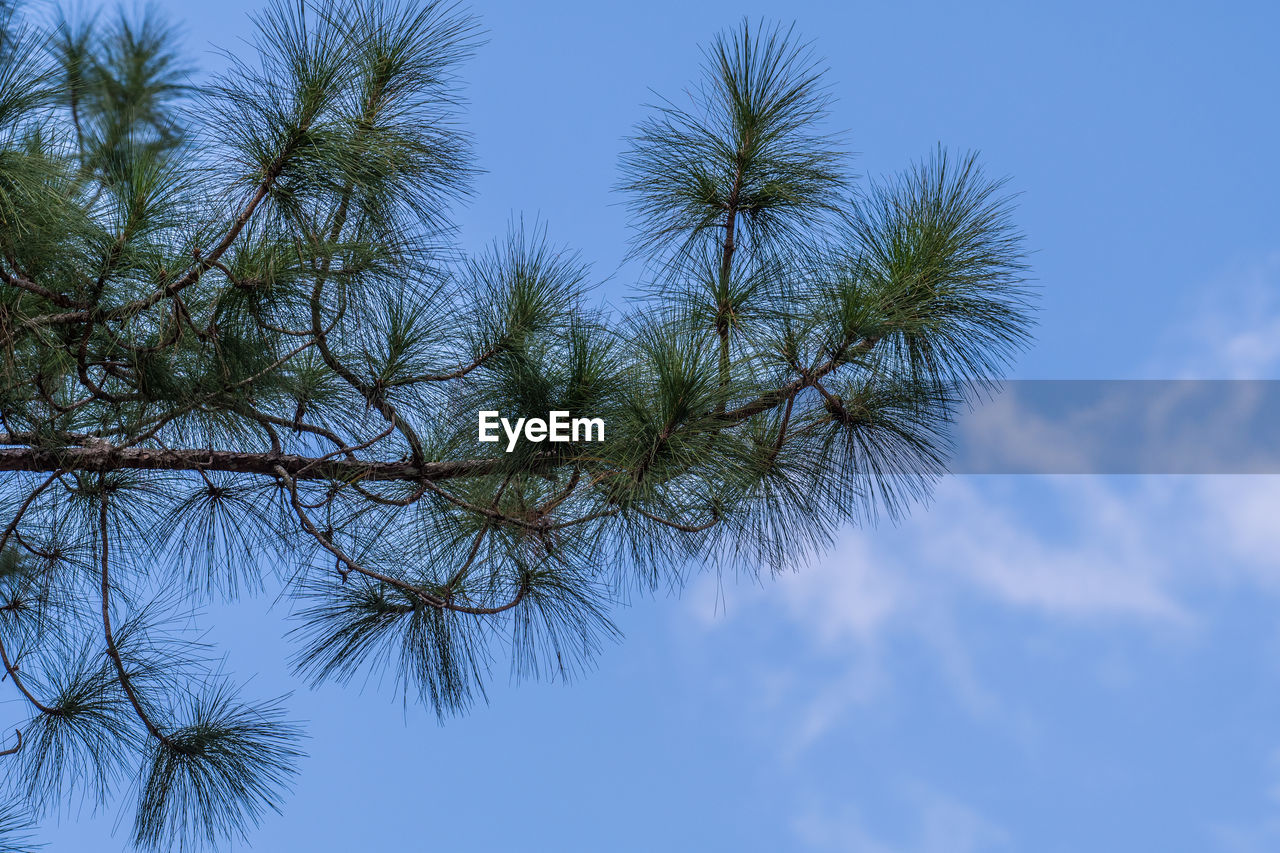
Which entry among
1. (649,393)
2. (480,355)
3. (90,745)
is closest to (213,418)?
(480,355)

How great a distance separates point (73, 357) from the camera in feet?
6.40

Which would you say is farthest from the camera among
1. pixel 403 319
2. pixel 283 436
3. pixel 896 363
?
pixel 283 436

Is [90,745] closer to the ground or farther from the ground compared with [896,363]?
closer to the ground

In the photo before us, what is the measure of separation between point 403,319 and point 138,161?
0.45 m

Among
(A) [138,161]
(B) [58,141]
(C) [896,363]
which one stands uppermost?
(B) [58,141]

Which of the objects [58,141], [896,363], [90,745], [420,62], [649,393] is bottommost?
[90,745]

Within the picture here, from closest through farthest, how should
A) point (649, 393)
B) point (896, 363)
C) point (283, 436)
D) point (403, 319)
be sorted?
point (649, 393)
point (896, 363)
point (403, 319)
point (283, 436)

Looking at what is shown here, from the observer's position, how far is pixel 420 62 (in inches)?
78.6

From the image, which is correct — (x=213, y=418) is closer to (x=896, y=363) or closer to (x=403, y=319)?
(x=403, y=319)

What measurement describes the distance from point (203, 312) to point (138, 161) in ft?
0.91

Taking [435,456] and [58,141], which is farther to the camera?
[435,456]

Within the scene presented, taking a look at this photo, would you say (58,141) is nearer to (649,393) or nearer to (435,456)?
(435,456)

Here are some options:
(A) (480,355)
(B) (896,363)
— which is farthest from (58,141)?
(B) (896,363)

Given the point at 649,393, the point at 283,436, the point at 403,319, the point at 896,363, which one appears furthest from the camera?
the point at 283,436
